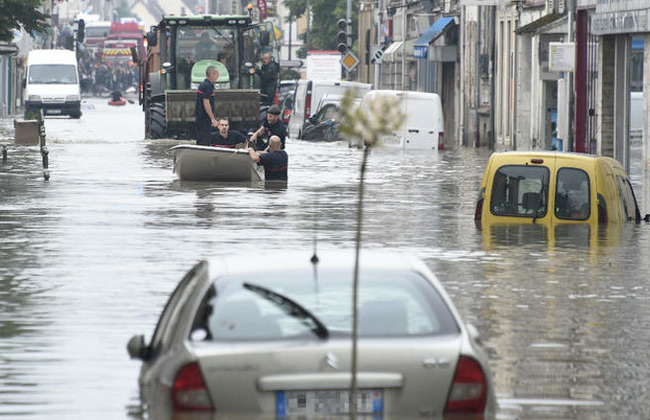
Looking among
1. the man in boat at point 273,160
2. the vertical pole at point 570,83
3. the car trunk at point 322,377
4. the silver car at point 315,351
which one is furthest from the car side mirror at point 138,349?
the vertical pole at point 570,83

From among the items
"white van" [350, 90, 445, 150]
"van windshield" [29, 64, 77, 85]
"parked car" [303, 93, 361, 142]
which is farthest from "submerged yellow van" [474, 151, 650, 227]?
"van windshield" [29, 64, 77, 85]

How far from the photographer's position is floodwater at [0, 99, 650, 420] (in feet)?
34.6

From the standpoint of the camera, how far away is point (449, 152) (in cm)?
4950

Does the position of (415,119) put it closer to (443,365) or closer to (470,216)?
(470,216)

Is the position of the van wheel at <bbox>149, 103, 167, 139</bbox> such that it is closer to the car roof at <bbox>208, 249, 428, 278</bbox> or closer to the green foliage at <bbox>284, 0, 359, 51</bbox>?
the car roof at <bbox>208, 249, 428, 278</bbox>

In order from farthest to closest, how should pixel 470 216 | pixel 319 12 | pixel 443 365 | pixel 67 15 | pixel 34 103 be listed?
pixel 67 15, pixel 319 12, pixel 34 103, pixel 470 216, pixel 443 365

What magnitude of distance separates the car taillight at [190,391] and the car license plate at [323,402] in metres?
0.29

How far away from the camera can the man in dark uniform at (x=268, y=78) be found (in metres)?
46.4

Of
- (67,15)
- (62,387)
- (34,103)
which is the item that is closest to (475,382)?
(62,387)

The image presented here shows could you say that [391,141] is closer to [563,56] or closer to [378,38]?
[563,56]

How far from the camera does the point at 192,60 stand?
1823 inches

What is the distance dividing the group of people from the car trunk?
21.3m

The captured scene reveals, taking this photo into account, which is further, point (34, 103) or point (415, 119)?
point (34, 103)

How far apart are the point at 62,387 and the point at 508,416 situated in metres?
2.51
